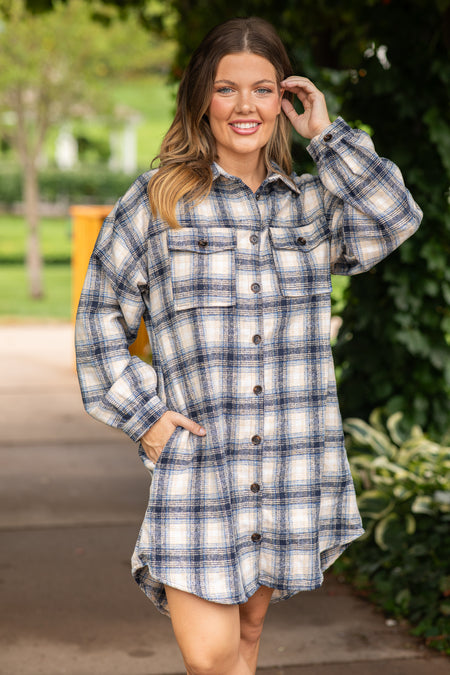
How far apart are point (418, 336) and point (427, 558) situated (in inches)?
41.9

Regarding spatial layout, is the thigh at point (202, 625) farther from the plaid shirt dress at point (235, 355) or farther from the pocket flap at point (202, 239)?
the pocket flap at point (202, 239)

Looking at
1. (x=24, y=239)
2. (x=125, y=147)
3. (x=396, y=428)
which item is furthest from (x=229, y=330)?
(x=125, y=147)

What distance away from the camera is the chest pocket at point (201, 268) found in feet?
7.25

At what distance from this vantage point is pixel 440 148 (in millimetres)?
4137

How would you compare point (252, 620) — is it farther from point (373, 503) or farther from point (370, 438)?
point (370, 438)

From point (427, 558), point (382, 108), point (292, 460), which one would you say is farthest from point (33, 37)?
point (292, 460)

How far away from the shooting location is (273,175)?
7.63 ft

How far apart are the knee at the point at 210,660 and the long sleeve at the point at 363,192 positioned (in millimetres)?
1006

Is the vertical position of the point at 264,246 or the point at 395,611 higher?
the point at 264,246

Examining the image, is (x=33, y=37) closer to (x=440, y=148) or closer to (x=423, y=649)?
(x=440, y=148)

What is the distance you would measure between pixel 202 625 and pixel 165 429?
1.53ft

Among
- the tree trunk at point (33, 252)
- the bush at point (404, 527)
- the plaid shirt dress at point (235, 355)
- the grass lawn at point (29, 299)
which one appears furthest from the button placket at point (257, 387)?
the tree trunk at point (33, 252)

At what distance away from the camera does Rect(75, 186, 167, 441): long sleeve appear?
2.23m

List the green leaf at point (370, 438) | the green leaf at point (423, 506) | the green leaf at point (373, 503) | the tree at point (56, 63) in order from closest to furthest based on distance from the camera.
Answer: the green leaf at point (423, 506), the green leaf at point (373, 503), the green leaf at point (370, 438), the tree at point (56, 63)
